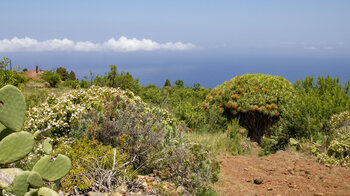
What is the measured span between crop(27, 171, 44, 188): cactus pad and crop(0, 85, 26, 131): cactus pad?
398 mm

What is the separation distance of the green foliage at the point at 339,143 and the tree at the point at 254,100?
2196mm

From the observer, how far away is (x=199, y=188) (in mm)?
4957

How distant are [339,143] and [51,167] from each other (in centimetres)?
584

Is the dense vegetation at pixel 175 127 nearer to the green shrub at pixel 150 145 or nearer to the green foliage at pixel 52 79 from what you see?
the green shrub at pixel 150 145

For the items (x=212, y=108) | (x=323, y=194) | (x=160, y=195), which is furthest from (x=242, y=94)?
(x=160, y=195)

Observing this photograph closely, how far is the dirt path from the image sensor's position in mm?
5309

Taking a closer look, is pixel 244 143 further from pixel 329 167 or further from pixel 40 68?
pixel 40 68

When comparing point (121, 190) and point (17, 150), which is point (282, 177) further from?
point (17, 150)

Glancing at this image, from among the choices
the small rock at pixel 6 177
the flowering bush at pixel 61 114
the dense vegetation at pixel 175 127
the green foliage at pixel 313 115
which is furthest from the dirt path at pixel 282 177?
the small rock at pixel 6 177

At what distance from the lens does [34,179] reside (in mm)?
2588

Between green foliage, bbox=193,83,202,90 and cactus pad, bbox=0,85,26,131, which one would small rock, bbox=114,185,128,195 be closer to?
cactus pad, bbox=0,85,26,131

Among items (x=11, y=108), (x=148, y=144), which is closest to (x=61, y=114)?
(x=148, y=144)

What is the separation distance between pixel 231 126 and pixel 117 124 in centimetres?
467

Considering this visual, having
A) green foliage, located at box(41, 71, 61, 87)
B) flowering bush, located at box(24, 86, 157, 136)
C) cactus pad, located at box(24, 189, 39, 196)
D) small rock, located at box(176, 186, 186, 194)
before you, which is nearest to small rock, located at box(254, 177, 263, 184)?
small rock, located at box(176, 186, 186, 194)
